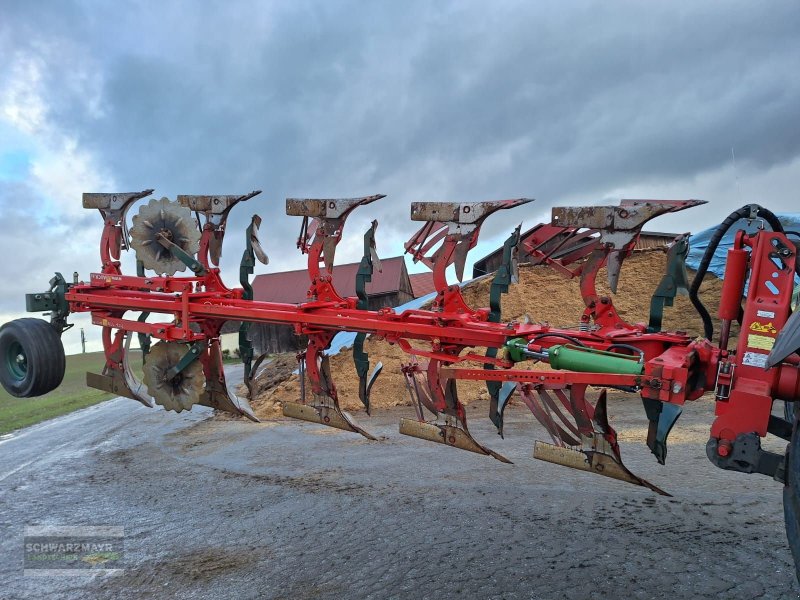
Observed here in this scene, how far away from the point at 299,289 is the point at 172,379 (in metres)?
13.7

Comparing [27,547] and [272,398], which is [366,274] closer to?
[27,547]

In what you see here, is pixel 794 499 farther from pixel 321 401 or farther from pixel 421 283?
pixel 421 283

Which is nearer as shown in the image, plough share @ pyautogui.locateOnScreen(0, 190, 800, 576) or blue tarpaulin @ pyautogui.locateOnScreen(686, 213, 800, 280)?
plough share @ pyautogui.locateOnScreen(0, 190, 800, 576)

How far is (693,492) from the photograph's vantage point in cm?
544

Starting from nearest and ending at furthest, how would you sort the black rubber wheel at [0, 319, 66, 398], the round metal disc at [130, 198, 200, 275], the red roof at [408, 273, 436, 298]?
1. the round metal disc at [130, 198, 200, 275]
2. the black rubber wheel at [0, 319, 66, 398]
3. the red roof at [408, 273, 436, 298]

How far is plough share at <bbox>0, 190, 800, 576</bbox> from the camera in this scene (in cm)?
336

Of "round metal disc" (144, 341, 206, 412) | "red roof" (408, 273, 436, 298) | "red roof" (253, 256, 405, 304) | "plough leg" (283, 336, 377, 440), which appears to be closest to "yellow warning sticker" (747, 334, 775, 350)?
"plough leg" (283, 336, 377, 440)

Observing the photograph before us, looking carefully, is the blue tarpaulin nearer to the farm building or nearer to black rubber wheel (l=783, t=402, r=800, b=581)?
the farm building

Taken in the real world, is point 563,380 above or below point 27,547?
above

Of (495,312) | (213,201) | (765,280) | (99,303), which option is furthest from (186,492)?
(765,280)

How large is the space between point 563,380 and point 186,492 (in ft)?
13.9

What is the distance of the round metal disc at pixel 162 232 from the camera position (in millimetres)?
5863

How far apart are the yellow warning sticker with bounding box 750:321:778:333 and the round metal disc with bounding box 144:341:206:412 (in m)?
4.57

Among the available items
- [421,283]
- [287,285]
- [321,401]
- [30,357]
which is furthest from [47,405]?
[421,283]
